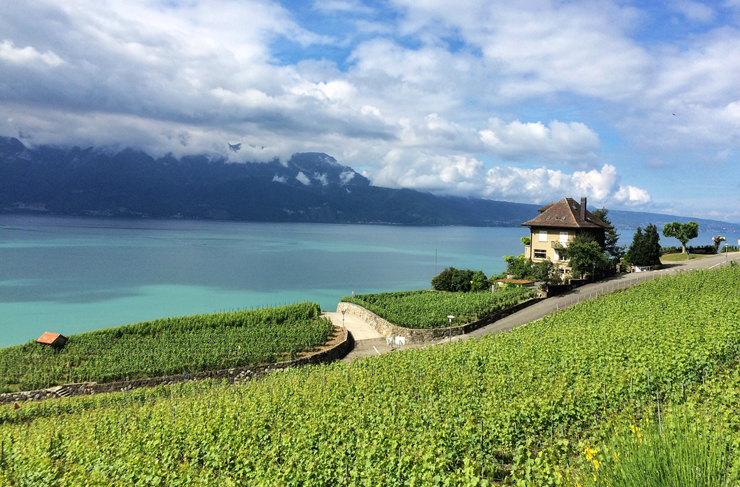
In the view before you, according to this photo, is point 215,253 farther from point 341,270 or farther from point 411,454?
point 411,454

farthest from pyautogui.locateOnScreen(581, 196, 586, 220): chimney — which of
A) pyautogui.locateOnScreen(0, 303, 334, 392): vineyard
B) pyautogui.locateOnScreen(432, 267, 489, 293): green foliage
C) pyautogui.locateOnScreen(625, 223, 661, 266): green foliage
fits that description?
pyautogui.locateOnScreen(0, 303, 334, 392): vineyard

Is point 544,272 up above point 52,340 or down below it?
above

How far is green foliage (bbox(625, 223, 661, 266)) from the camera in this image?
177 feet

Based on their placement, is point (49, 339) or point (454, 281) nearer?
point (49, 339)

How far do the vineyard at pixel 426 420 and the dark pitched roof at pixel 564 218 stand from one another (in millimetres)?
34876

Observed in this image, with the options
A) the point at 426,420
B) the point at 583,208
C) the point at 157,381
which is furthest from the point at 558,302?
the point at 157,381

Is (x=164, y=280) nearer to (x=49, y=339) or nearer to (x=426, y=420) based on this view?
(x=49, y=339)

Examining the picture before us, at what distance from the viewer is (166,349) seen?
29.5m

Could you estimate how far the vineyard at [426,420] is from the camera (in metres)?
9.31

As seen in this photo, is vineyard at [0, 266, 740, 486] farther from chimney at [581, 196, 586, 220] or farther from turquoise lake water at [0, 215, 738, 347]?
turquoise lake water at [0, 215, 738, 347]

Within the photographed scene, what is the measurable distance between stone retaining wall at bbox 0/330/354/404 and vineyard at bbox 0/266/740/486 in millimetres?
4458

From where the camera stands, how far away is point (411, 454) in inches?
368

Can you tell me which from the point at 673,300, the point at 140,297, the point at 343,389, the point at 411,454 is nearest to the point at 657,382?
the point at 411,454

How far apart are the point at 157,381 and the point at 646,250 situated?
56.7 m
